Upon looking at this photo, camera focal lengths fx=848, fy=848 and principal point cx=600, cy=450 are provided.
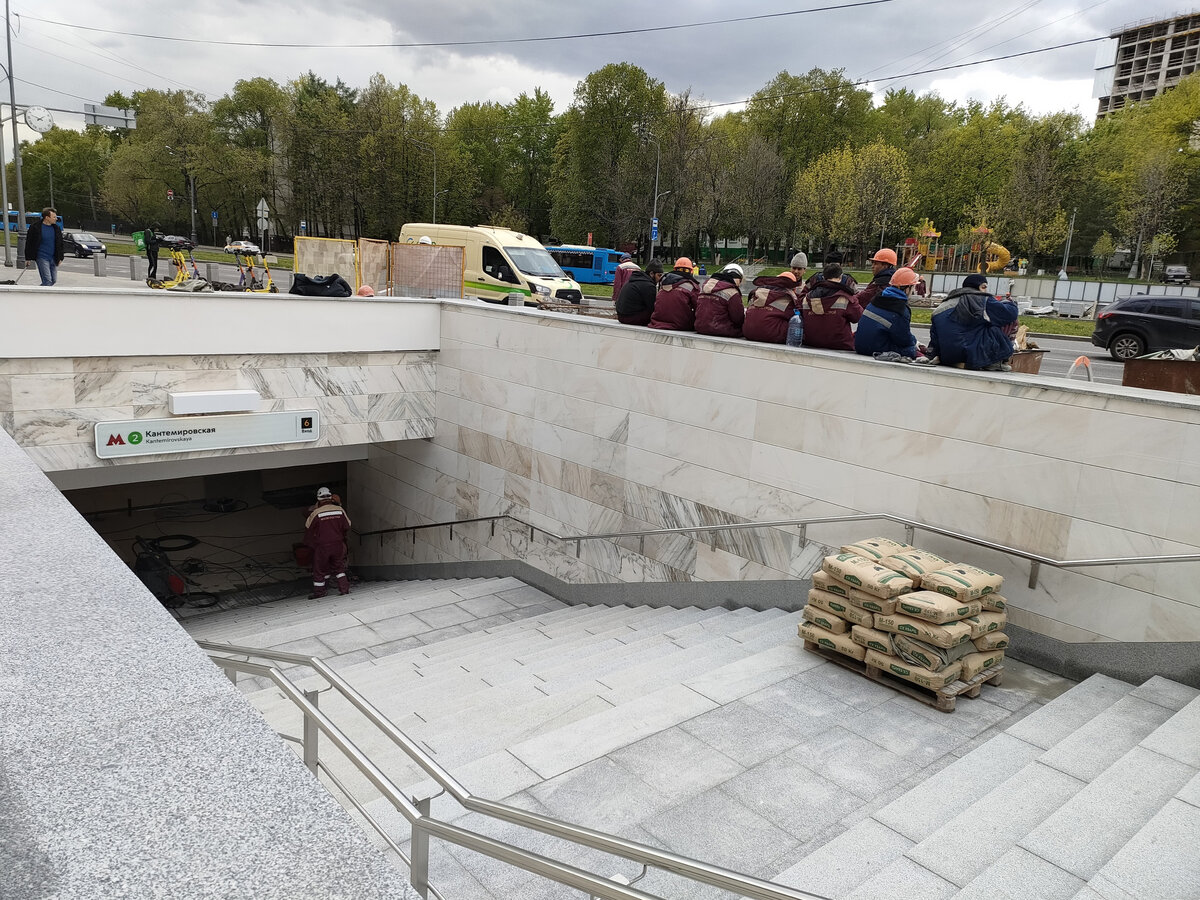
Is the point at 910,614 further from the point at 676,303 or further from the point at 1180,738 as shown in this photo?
the point at 676,303

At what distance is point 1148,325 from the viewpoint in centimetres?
1745

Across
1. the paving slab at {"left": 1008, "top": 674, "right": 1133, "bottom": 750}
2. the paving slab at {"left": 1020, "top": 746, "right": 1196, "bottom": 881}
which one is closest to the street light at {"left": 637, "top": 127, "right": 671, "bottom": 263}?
the paving slab at {"left": 1008, "top": 674, "right": 1133, "bottom": 750}

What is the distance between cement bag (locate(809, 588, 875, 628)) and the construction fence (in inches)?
398

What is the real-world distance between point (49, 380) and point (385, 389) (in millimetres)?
4374

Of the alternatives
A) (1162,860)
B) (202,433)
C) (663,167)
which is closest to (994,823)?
(1162,860)

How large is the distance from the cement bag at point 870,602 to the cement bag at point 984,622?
489mm

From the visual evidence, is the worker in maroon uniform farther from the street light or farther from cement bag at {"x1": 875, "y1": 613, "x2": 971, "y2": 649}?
the street light

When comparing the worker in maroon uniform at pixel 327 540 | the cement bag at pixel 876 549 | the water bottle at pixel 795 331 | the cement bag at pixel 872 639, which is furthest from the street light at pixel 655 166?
the cement bag at pixel 872 639

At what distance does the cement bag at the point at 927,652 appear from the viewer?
223 inches

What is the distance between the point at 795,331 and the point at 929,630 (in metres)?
3.86

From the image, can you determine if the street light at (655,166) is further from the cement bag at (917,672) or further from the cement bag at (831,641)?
the cement bag at (917,672)

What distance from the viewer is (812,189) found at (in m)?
46.5

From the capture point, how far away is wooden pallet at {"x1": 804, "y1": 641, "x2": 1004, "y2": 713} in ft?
18.5

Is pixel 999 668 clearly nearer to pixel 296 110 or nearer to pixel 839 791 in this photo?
pixel 839 791
